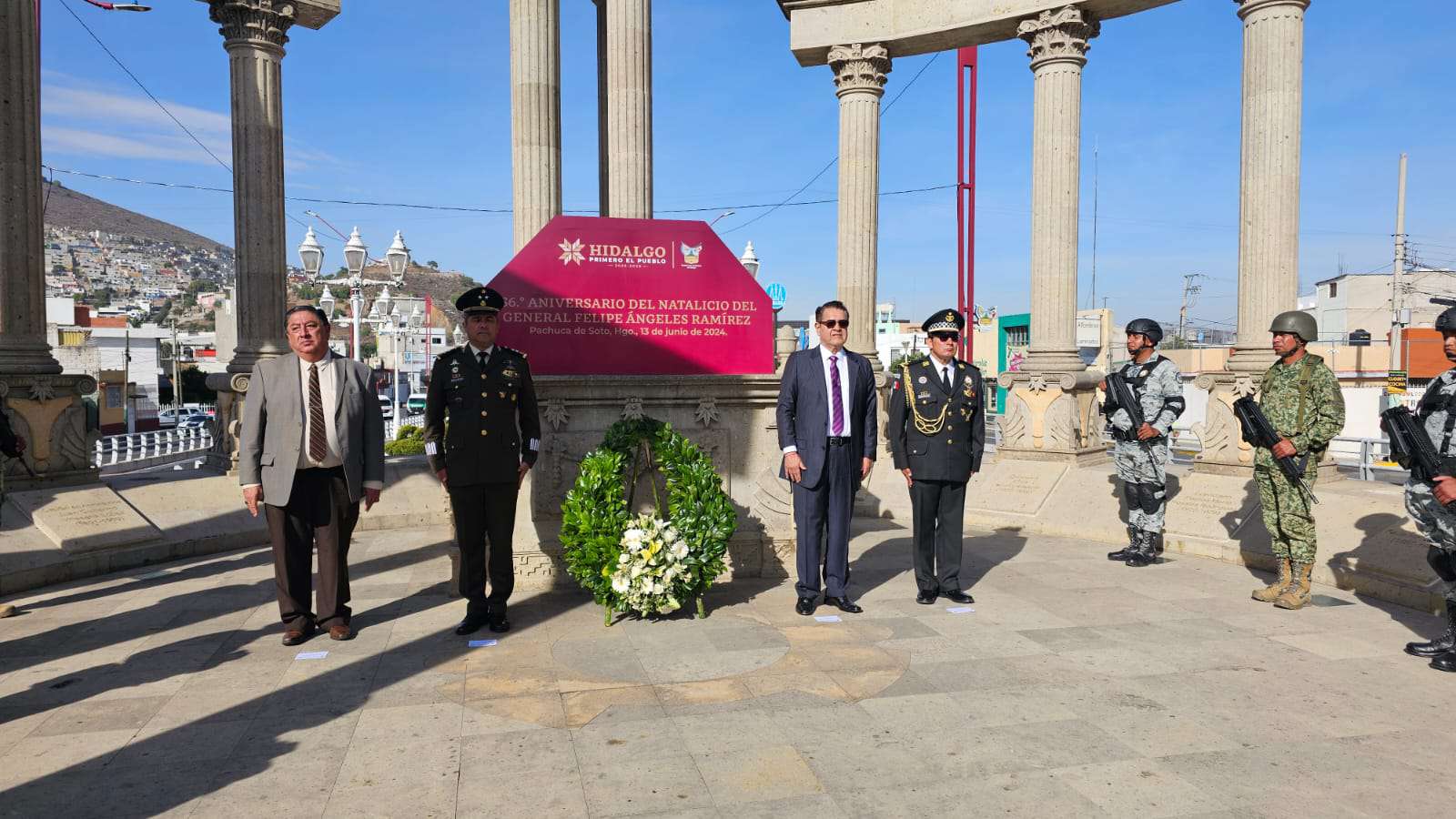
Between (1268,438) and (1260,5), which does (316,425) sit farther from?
(1260,5)

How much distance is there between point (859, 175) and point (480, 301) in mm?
9481

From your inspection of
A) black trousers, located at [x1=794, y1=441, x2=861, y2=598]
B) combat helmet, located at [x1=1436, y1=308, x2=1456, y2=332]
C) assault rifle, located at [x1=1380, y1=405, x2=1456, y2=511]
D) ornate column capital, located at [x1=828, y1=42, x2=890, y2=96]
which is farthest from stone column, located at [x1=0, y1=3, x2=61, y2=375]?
combat helmet, located at [x1=1436, y1=308, x2=1456, y2=332]

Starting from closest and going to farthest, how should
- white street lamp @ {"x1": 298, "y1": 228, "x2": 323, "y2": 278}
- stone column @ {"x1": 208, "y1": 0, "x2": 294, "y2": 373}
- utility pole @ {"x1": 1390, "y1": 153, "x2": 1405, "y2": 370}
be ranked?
stone column @ {"x1": 208, "y1": 0, "x2": 294, "y2": 373}
white street lamp @ {"x1": 298, "y1": 228, "x2": 323, "y2": 278}
utility pole @ {"x1": 1390, "y1": 153, "x2": 1405, "y2": 370}

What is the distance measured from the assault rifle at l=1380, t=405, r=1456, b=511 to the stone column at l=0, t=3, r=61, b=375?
12566 millimetres

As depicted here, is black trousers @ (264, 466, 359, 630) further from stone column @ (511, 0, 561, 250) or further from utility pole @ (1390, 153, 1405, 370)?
utility pole @ (1390, 153, 1405, 370)

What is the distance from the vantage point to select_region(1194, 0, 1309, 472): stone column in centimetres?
1101

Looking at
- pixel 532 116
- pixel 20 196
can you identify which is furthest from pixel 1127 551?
pixel 20 196

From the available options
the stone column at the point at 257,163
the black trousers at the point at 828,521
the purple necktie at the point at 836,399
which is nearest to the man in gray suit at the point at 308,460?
the black trousers at the point at 828,521

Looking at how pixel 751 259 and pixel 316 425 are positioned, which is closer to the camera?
pixel 316 425

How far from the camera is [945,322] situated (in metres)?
6.87

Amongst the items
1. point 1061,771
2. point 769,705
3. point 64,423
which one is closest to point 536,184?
point 64,423

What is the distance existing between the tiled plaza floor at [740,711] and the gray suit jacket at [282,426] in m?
1.13

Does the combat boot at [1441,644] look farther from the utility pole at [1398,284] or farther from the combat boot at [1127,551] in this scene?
the utility pole at [1398,284]

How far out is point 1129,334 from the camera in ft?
28.2
